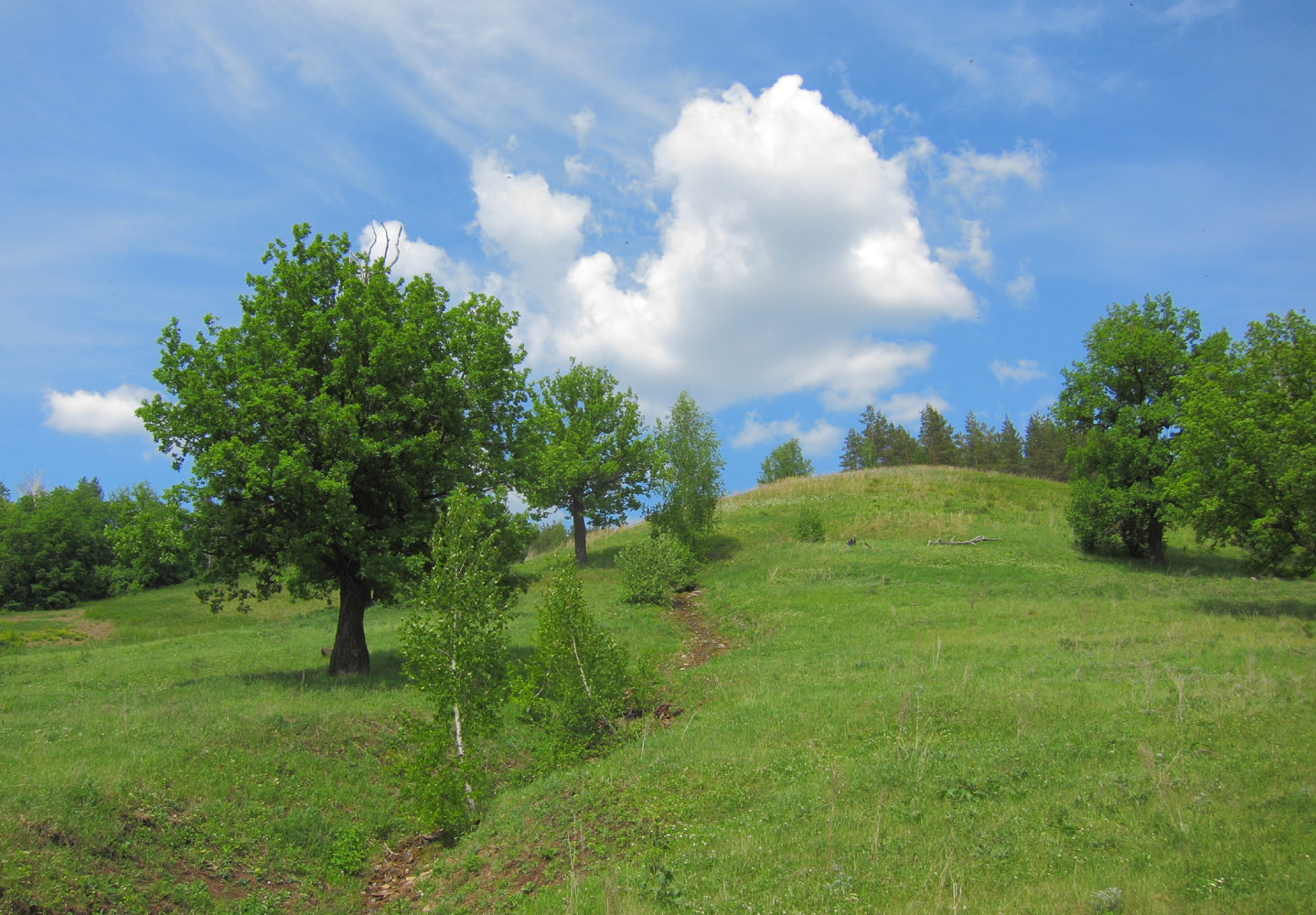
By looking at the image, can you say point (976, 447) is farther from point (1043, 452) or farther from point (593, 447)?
point (593, 447)

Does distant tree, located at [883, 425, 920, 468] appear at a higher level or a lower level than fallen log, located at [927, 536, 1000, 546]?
higher

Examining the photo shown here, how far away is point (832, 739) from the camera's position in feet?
47.1

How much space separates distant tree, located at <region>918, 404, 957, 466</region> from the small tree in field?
10642 cm

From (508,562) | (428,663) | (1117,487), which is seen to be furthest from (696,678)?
(1117,487)

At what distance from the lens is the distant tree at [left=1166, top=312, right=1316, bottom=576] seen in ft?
82.5

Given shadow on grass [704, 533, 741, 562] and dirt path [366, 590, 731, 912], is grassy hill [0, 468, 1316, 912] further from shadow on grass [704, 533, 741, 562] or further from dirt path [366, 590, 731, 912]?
shadow on grass [704, 533, 741, 562]

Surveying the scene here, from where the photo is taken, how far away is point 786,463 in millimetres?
132000

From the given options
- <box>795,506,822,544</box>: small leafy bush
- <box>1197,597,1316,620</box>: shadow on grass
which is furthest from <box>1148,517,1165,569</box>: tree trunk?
<box>795,506,822,544</box>: small leafy bush

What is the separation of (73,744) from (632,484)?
127ft

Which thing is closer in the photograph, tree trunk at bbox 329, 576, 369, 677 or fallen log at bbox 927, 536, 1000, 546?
tree trunk at bbox 329, 576, 369, 677

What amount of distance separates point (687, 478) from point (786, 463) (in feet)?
283

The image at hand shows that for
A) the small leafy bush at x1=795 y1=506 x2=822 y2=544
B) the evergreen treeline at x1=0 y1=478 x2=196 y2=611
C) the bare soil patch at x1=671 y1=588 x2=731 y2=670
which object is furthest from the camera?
the evergreen treeline at x1=0 y1=478 x2=196 y2=611

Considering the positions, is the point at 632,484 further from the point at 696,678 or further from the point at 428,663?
the point at 428,663

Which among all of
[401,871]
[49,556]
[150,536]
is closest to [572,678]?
[401,871]
